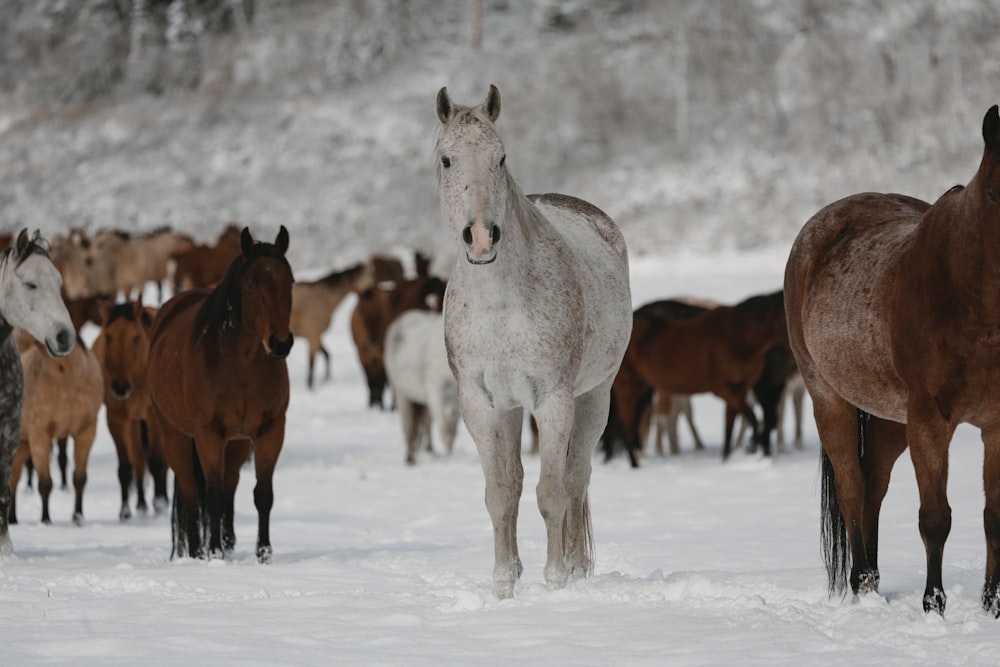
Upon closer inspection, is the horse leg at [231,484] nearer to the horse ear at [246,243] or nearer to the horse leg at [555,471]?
the horse ear at [246,243]

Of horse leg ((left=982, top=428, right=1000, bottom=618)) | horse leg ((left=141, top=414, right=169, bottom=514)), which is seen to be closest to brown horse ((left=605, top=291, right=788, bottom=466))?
horse leg ((left=141, top=414, right=169, bottom=514))

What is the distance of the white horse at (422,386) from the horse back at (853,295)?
8219 millimetres

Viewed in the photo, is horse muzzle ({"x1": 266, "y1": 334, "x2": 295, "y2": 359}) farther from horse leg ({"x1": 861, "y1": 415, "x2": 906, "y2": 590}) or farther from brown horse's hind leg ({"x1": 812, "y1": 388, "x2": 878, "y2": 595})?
horse leg ({"x1": 861, "y1": 415, "x2": 906, "y2": 590})

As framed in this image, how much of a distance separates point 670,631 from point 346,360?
18682 mm

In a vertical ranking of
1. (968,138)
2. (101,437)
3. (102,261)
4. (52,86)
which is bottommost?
(101,437)

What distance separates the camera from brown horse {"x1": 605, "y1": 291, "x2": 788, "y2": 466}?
1252cm

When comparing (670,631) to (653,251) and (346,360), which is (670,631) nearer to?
(346,360)

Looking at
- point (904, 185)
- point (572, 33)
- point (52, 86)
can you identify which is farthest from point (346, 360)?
Result: point (52, 86)

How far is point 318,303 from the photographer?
812 inches

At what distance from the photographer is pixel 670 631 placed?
13.4 ft

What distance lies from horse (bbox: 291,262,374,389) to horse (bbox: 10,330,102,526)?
9.82 meters

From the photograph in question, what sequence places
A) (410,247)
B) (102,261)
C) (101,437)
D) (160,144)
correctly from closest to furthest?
(101,437)
(102,261)
(410,247)
(160,144)

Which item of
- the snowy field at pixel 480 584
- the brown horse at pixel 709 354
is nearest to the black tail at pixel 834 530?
the snowy field at pixel 480 584

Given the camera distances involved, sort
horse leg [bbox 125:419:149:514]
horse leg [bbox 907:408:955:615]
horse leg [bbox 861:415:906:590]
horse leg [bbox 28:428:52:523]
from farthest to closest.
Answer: horse leg [bbox 125:419:149:514] < horse leg [bbox 28:428:52:523] < horse leg [bbox 861:415:906:590] < horse leg [bbox 907:408:955:615]
